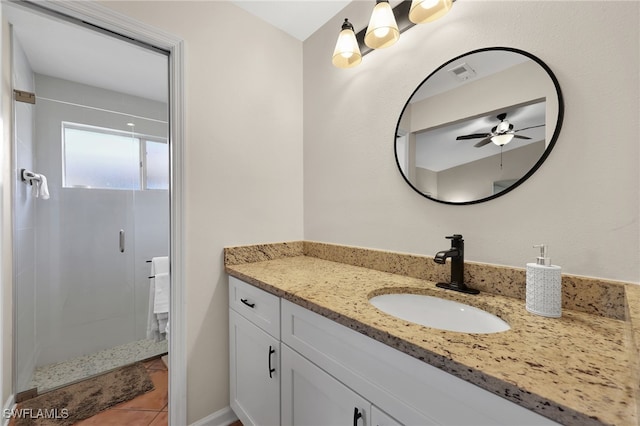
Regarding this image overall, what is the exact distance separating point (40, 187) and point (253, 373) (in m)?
1.98

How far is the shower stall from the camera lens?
1.60m

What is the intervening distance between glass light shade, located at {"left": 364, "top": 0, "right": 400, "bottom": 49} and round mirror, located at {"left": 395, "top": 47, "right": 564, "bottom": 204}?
0.26 m

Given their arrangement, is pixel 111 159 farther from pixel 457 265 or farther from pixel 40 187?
pixel 457 265

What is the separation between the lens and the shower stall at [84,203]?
160 centimetres

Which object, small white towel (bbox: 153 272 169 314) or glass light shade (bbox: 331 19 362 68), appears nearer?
glass light shade (bbox: 331 19 362 68)

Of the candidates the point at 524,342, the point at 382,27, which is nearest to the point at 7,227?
the point at 382,27

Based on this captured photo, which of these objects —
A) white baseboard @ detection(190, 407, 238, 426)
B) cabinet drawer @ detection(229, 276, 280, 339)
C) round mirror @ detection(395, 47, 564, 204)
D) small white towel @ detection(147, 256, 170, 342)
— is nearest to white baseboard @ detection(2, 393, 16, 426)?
small white towel @ detection(147, 256, 170, 342)

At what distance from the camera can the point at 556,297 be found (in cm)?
72

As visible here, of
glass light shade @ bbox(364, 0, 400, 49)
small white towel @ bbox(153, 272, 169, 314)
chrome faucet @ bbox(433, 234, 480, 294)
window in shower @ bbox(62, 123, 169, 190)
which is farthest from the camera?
small white towel @ bbox(153, 272, 169, 314)

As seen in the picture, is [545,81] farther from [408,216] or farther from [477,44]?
[408,216]

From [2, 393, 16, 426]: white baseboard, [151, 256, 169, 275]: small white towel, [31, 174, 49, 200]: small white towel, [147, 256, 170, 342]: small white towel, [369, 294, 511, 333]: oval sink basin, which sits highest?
[31, 174, 49, 200]: small white towel

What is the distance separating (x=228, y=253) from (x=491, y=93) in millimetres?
1441

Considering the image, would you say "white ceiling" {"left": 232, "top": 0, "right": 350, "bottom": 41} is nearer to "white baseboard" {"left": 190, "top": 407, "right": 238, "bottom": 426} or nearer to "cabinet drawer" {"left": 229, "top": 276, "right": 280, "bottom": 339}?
"cabinet drawer" {"left": 229, "top": 276, "right": 280, "bottom": 339}

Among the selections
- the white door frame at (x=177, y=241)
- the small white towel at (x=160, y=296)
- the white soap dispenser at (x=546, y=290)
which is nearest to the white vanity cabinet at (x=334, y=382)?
the white door frame at (x=177, y=241)
